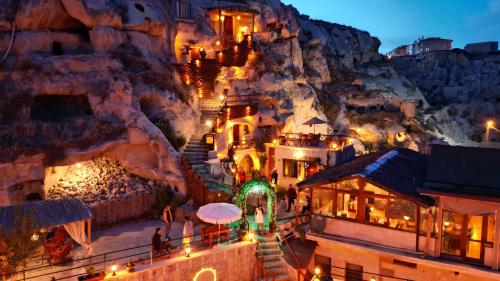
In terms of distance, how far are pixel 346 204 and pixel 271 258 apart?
496 cm

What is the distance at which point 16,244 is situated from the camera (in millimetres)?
14531

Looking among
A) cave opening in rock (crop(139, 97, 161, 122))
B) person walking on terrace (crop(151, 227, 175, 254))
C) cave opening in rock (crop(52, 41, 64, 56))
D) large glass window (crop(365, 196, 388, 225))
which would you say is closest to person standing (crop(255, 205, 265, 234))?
person walking on terrace (crop(151, 227, 175, 254))

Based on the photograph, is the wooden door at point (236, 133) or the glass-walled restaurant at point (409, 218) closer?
the glass-walled restaurant at point (409, 218)

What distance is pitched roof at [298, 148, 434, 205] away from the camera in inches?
690

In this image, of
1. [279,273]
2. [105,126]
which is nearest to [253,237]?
[279,273]

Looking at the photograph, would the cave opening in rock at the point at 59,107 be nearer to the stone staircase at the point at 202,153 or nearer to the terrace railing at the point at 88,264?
the stone staircase at the point at 202,153

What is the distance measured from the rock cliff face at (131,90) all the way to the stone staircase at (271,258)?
835cm

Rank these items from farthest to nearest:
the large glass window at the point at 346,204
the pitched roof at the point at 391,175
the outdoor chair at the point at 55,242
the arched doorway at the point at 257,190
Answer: the arched doorway at the point at 257,190 → the large glass window at the point at 346,204 → the outdoor chair at the point at 55,242 → the pitched roof at the point at 391,175

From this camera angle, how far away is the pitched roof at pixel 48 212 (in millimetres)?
15770

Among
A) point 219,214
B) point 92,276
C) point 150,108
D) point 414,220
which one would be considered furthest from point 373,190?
point 150,108

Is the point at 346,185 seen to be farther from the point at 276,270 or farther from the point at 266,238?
the point at 276,270

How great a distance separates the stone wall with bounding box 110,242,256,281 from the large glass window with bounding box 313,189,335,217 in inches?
170

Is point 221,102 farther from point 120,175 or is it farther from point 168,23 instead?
point 120,175

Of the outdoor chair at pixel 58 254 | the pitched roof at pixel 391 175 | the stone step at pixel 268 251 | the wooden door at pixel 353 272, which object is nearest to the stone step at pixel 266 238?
the stone step at pixel 268 251
